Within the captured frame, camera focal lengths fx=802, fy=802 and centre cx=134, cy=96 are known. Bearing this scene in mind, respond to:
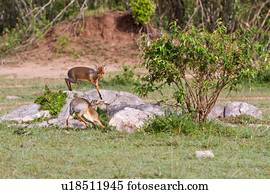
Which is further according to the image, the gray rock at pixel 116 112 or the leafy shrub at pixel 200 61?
the gray rock at pixel 116 112

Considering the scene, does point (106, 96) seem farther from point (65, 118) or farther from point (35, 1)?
point (35, 1)

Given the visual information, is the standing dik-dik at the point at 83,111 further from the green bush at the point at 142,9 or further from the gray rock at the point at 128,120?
the green bush at the point at 142,9

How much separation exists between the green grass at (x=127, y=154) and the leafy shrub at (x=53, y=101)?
822mm

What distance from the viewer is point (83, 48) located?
76.4 feet

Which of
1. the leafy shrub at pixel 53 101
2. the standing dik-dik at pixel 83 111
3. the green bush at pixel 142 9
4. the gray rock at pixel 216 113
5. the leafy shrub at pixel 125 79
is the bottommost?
the leafy shrub at pixel 125 79

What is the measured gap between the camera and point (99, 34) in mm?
23922

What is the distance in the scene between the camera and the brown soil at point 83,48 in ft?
72.6

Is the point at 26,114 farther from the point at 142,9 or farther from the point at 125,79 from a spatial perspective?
the point at 142,9

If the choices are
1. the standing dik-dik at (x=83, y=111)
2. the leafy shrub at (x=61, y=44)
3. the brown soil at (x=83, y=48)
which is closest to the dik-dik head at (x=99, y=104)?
the standing dik-dik at (x=83, y=111)

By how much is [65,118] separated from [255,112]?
2.93m

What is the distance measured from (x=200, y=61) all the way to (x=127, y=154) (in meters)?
2.07

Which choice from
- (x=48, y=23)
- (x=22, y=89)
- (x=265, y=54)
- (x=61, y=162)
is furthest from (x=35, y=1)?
(x=61, y=162)

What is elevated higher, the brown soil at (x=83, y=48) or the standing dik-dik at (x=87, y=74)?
the standing dik-dik at (x=87, y=74)

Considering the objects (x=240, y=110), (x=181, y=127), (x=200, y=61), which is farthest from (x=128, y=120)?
(x=240, y=110)
